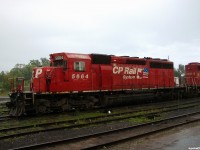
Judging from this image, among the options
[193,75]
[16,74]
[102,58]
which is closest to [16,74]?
[16,74]

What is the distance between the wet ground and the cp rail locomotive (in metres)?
7.93

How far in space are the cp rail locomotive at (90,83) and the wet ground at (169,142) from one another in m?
7.93

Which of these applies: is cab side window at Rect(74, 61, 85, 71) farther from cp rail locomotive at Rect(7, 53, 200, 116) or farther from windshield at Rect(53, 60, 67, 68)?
windshield at Rect(53, 60, 67, 68)

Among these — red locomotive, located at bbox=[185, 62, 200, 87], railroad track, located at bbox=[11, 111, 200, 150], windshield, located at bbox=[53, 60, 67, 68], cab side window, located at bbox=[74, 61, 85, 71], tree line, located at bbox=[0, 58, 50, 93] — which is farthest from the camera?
tree line, located at bbox=[0, 58, 50, 93]

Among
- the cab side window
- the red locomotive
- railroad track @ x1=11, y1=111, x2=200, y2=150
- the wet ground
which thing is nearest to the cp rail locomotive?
the cab side window

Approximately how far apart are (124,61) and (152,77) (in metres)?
3.81

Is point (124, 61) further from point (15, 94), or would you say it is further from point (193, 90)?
point (193, 90)

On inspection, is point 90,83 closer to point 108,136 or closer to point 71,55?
point 71,55

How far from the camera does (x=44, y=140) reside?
1062 cm

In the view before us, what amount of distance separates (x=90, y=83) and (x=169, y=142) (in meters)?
10.4

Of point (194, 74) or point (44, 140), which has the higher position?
point (194, 74)

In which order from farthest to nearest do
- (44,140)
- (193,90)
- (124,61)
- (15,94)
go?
1. (193,90)
2. (124,61)
3. (15,94)
4. (44,140)

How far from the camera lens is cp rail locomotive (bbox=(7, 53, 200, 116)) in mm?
17188

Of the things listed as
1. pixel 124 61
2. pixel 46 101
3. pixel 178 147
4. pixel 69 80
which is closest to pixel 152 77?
pixel 124 61
